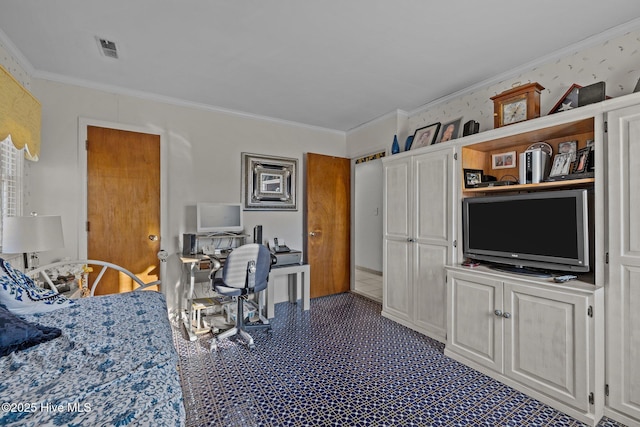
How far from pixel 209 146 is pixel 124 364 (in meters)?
2.98

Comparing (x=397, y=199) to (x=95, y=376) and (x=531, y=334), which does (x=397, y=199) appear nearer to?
(x=531, y=334)

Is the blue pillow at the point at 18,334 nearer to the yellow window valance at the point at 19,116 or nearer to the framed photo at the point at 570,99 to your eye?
the yellow window valance at the point at 19,116

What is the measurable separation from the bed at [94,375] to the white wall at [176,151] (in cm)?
161

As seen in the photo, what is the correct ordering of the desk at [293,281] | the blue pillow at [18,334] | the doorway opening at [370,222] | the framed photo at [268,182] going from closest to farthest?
1. the blue pillow at [18,334]
2. the desk at [293,281]
3. the framed photo at [268,182]
4. the doorway opening at [370,222]

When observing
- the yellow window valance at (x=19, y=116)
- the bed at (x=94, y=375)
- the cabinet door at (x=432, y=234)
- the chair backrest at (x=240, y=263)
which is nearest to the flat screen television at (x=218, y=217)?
the chair backrest at (x=240, y=263)

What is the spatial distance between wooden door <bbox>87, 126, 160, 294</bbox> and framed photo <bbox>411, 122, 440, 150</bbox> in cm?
302

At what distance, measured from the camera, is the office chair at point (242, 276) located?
112 inches

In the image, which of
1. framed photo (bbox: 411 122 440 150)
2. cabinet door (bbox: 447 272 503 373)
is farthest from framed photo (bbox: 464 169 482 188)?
cabinet door (bbox: 447 272 503 373)

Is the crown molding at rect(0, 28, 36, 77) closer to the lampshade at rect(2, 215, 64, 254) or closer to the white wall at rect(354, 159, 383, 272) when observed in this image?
the lampshade at rect(2, 215, 64, 254)

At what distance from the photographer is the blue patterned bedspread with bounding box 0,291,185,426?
93 centimetres

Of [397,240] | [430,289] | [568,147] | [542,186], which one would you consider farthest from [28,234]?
[568,147]

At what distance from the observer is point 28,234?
2.08 metres

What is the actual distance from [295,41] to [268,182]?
6.98 ft

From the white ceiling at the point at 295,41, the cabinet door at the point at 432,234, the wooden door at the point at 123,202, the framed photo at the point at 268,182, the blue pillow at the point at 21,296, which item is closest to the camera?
the blue pillow at the point at 21,296
